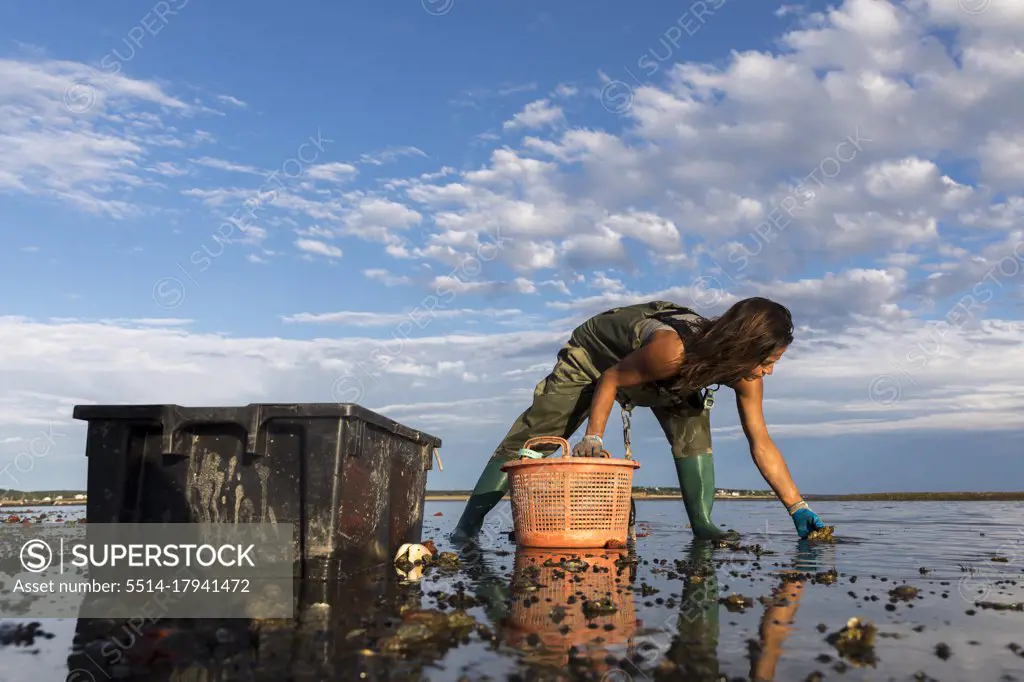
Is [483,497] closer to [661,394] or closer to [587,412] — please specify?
[587,412]

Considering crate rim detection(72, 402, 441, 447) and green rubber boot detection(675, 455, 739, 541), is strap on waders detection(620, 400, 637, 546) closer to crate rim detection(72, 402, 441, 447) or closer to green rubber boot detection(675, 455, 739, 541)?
green rubber boot detection(675, 455, 739, 541)

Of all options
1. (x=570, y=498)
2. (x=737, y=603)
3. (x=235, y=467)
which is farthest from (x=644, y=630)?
(x=570, y=498)

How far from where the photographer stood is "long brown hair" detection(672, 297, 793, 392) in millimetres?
7410

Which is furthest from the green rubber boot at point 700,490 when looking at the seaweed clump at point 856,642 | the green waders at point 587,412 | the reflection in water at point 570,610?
the seaweed clump at point 856,642

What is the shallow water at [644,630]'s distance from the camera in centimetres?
304

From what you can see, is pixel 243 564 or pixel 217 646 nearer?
pixel 217 646

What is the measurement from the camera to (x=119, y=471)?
5.67 metres

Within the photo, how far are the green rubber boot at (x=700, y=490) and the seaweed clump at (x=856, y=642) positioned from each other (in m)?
5.28

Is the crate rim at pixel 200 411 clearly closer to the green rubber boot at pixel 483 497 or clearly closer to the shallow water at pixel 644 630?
the shallow water at pixel 644 630

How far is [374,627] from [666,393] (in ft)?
17.4

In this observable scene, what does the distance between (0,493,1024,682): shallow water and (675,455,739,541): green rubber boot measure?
2.33m

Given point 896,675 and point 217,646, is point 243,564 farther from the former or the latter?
point 896,675

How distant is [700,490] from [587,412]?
1548mm

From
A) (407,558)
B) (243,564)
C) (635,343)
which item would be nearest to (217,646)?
(243,564)
